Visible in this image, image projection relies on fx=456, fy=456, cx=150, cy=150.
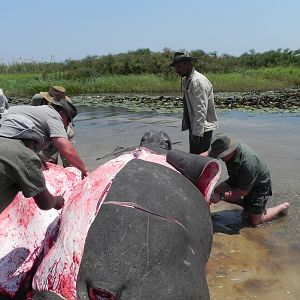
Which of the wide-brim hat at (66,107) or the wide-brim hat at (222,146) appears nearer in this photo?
the wide-brim hat at (222,146)

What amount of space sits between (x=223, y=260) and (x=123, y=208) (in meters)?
2.04

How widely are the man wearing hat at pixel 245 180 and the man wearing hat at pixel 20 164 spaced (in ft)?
7.01

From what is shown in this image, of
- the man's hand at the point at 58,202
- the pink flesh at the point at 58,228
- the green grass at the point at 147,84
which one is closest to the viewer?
the pink flesh at the point at 58,228

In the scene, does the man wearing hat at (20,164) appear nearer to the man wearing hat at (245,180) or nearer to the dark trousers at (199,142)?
the man wearing hat at (245,180)

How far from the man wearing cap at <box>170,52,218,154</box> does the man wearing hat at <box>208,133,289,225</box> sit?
934mm

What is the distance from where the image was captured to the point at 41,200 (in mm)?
3279

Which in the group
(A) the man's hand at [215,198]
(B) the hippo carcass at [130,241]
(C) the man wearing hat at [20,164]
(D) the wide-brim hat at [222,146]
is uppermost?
(C) the man wearing hat at [20,164]

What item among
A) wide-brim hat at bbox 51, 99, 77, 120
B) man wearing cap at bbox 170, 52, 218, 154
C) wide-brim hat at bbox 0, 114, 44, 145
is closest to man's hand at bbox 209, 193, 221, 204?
man wearing cap at bbox 170, 52, 218, 154

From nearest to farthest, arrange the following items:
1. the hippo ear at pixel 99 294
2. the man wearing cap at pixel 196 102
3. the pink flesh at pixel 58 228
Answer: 1. the hippo ear at pixel 99 294
2. the pink flesh at pixel 58 228
3. the man wearing cap at pixel 196 102

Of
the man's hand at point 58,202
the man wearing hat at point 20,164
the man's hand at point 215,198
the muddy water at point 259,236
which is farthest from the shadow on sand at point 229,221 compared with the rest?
the man wearing hat at point 20,164

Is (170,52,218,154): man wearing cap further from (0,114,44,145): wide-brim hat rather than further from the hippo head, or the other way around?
(0,114,44,145): wide-brim hat

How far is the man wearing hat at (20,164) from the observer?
295 cm

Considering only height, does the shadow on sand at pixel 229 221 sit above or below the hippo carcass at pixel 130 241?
below

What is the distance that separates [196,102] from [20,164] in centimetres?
342
